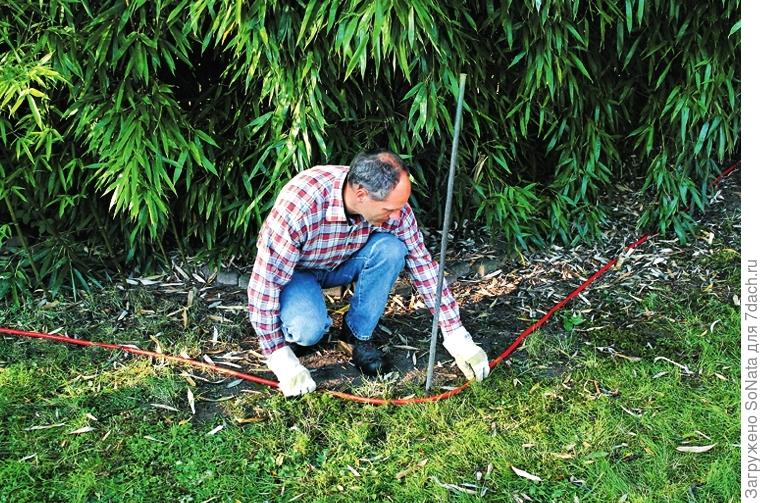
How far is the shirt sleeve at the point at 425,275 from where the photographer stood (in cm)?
287

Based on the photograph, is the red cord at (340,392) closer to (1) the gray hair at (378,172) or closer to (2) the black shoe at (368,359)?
(2) the black shoe at (368,359)

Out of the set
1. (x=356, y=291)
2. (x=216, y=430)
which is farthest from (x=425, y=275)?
(x=216, y=430)

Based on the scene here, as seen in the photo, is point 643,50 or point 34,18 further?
point 643,50

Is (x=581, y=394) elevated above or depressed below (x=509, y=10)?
below

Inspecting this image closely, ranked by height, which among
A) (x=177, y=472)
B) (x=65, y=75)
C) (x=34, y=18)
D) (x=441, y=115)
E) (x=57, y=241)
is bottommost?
(x=177, y=472)

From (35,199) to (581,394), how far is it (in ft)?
7.89

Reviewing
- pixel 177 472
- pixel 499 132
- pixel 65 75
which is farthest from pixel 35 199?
pixel 499 132

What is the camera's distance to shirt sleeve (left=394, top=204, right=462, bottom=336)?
9.41 ft

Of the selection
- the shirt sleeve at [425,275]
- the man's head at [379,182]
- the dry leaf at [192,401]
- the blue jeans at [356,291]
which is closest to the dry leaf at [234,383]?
the dry leaf at [192,401]

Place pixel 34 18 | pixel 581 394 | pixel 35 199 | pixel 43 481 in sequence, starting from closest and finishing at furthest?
pixel 43 481, pixel 581 394, pixel 34 18, pixel 35 199

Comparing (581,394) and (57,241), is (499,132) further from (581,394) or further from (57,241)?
(57,241)

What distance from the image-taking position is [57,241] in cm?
340

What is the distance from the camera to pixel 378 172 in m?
2.44

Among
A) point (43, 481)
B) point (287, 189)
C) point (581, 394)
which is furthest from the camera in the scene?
point (581, 394)
